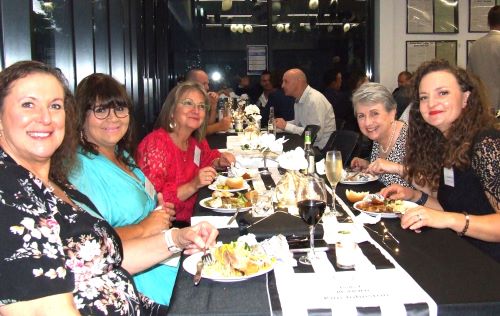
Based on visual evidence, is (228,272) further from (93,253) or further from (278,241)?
(93,253)

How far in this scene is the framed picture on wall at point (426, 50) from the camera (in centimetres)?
739

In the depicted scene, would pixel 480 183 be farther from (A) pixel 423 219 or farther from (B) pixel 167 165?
(B) pixel 167 165

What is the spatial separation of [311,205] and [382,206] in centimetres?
61

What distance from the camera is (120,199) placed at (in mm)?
1948

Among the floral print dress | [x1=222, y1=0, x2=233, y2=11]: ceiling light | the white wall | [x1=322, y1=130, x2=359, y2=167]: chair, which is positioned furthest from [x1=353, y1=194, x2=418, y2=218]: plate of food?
[x1=222, y1=0, x2=233, y2=11]: ceiling light

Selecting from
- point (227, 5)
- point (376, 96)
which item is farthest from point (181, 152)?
point (227, 5)

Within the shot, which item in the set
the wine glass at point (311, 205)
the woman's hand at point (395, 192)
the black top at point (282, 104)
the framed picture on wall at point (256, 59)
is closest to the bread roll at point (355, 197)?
the woman's hand at point (395, 192)

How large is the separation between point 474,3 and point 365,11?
5.20 feet

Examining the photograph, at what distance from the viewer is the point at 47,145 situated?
4.25 feet

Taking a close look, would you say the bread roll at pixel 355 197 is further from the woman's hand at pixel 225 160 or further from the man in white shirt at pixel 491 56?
the man in white shirt at pixel 491 56

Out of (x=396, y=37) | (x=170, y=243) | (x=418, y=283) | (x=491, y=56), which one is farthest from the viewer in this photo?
(x=396, y=37)

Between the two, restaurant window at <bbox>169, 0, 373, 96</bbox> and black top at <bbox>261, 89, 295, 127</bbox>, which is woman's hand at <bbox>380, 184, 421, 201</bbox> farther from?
restaurant window at <bbox>169, 0, 373, 96</bbox>

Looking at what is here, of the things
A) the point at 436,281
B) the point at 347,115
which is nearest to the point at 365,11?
the point at 347,115

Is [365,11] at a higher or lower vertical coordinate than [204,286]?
higher
